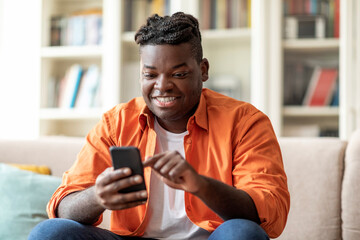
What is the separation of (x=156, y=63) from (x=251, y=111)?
31 centimetres

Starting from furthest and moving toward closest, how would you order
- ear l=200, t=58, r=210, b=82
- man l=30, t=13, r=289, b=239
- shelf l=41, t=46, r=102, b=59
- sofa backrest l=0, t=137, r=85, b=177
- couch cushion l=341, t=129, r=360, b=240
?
shelf l=41, t=46, r=102, b=59, sofa backrest l=0, t=137, r=85, b=177, couch cushion l=341, t=129, r=360, b=240, ear l=200, t=58, r=210, b=82, man l=30, t=13, r=289, b=239

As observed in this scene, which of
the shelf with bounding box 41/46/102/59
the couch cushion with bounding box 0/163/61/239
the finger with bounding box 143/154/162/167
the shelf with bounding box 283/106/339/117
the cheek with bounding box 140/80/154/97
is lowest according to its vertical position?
the couch cushion with bounding box 0/163/61/239

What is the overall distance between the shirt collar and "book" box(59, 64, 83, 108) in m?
1.46

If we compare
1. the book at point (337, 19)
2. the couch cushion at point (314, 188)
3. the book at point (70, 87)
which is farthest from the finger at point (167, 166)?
the book at point (70, 87)

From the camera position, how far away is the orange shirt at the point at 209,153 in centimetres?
118

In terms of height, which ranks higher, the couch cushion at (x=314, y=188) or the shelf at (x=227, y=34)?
the shelf at (x=227, y=34)

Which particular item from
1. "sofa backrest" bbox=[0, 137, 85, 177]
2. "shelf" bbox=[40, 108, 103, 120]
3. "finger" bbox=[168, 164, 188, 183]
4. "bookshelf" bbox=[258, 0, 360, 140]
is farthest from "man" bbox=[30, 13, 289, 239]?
"shelf" bbox=[40, 108, 103, 120]

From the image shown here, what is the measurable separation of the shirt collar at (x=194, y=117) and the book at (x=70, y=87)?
4.79 ft

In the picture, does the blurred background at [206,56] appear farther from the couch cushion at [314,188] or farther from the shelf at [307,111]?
the couch cushion at [314,188]

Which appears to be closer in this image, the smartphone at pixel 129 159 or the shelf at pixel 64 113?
the smartphone at pixel 129 159

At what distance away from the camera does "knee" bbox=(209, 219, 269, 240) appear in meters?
0.95

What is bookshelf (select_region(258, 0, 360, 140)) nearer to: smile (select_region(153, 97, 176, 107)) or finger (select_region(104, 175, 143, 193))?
smile (select_region(153, 97, 176, 107))

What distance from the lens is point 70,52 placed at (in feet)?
8.80

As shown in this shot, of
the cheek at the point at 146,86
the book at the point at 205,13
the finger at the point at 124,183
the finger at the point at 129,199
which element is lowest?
the finger at the point at 129,199
